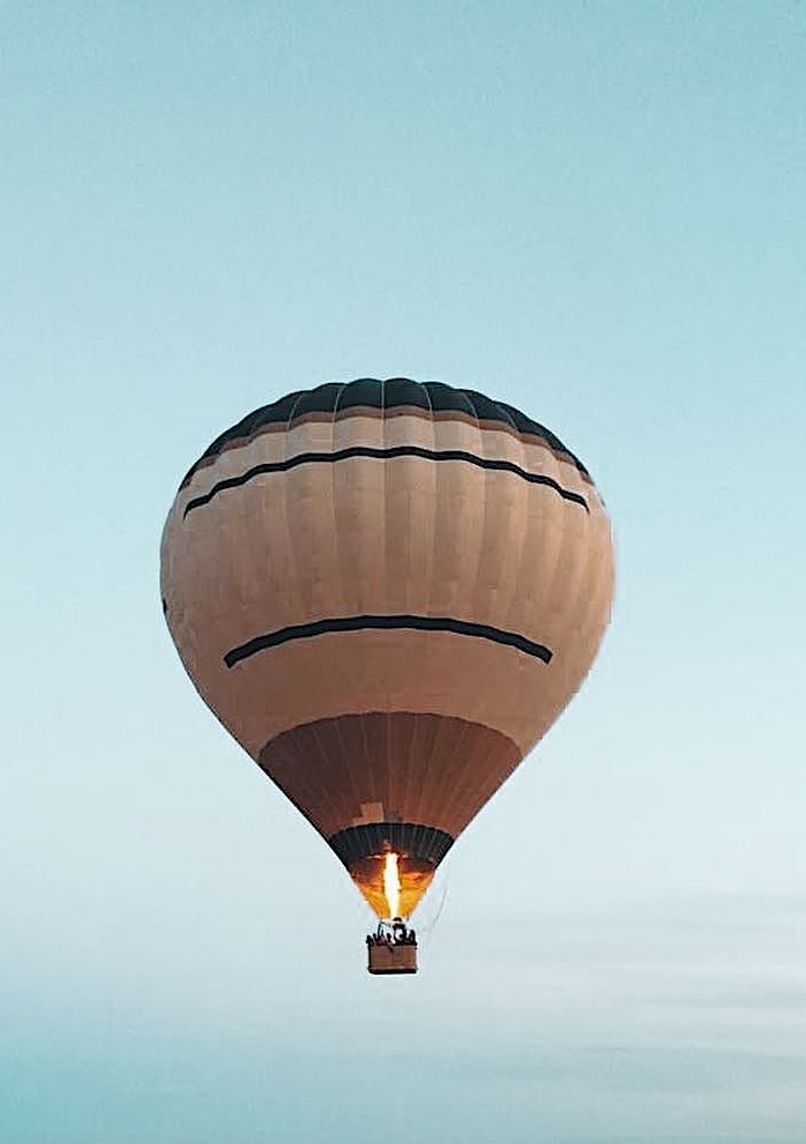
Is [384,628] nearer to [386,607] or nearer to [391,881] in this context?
[386,607]

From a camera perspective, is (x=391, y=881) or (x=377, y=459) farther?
(x=377, y=459)

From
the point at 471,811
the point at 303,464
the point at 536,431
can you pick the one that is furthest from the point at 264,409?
the point at 471,811

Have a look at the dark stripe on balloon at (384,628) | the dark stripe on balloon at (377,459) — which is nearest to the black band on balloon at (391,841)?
the dark stripe on balloon at (384,628)

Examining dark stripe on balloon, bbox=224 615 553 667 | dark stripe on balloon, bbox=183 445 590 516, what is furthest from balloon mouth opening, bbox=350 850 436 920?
dark stripe on balloon, bbox=183 445 590 516

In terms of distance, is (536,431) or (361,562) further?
(536,431)

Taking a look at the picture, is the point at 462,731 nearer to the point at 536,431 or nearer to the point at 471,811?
the point at 471,811

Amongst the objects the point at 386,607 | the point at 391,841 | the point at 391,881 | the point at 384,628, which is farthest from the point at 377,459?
the point at 391,881

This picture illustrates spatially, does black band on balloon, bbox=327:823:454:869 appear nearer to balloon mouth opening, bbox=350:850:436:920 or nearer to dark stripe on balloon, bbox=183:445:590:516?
balloon mouth opening, bbox=350:850:436:920
